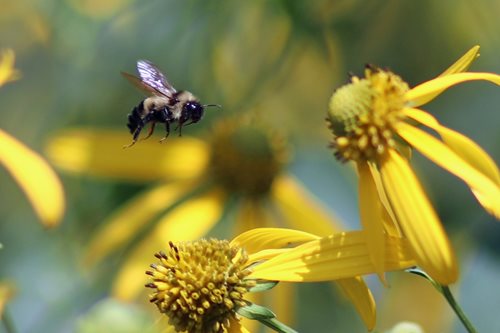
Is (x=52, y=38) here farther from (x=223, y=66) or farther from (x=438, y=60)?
(x=438, y=60)

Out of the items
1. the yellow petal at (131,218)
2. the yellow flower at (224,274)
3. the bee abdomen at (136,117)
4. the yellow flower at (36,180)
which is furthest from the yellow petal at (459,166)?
the yellow petal at (131,218)

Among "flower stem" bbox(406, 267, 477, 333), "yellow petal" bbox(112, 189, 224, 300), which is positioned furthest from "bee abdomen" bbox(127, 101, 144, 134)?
"flower stem" bbox(406, 267, 477, 333)

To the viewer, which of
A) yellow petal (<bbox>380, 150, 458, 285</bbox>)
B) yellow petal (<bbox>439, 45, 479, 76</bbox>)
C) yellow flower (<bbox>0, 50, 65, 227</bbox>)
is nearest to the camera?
yellow petal (<bbox>380, 150, 458, 285</bbox>)

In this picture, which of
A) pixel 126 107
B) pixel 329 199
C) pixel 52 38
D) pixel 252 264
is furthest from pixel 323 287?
pixel 252 264

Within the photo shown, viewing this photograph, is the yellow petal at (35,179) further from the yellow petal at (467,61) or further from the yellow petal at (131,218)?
the yellow petal at (131,218)

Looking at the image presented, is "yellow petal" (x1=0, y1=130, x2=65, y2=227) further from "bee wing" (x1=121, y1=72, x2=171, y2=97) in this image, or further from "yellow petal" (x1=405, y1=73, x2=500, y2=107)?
"yellow petal" (x1=405, y1=73, x2=500, y2=107)
